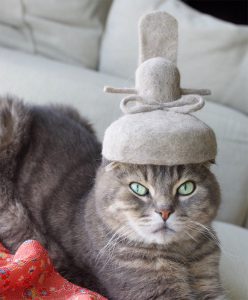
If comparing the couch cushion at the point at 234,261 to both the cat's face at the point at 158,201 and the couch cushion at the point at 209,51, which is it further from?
the couch cushion at the point at 209,51

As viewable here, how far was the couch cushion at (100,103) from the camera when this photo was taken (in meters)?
1.66

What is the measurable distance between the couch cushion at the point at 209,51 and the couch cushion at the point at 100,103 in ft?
0.23

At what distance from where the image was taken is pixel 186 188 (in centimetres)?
99

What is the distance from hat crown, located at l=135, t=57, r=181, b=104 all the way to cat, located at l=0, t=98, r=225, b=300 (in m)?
0.14

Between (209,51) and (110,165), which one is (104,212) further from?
(209,51)

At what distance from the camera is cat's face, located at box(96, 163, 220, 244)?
958 millimetres

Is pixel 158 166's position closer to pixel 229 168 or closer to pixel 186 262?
pixel 186 262

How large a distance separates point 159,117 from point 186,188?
18 centimetres

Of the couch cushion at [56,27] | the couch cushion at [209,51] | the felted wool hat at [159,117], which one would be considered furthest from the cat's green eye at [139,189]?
the couch cushion at [56,27]

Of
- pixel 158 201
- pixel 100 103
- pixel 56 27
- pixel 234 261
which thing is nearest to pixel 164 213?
pixel 158 201

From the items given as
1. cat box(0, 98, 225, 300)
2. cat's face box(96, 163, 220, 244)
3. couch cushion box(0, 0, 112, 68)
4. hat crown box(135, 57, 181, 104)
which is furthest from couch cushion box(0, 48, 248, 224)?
hat crown box(135, 57, 181, 104)

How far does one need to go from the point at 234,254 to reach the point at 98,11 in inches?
42.8

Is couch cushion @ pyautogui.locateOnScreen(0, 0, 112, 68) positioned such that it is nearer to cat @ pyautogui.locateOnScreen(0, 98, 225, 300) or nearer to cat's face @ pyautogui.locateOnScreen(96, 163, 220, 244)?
cat @ pyautogui.locateOnScreen(0, 98, 225, 300)

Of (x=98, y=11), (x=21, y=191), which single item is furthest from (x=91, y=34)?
(x=21, y=191)
